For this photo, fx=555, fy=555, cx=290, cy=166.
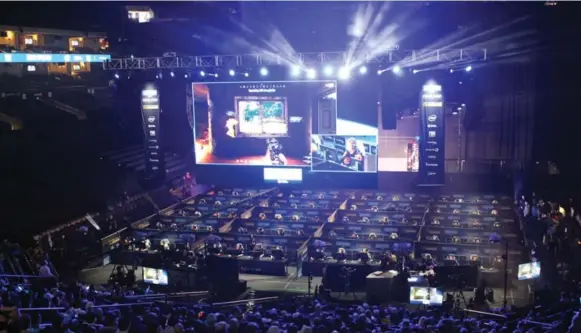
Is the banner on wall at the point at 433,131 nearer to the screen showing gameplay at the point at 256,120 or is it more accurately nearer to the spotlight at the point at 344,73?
the spotlight at the point at 344,73

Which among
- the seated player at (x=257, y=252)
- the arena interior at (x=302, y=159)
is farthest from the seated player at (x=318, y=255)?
the seated player at (x=257, y=252)

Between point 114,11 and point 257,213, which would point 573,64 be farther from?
point 114,11

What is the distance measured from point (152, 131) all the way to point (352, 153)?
26.7 ft

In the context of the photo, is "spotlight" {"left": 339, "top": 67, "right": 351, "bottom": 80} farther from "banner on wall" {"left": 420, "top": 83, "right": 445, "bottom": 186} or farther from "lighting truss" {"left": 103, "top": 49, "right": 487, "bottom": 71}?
"banner on wall" {"left": 420, "top": 83, "right": 445, "bottom": 186}

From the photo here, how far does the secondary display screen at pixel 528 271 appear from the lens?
46.5 ft

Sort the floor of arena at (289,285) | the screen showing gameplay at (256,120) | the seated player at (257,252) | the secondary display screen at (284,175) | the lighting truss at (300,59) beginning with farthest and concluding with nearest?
the secondary display screen at (284,175) < the screen showing gameplay at (256,120) < the lighting truss at (300,59) < the seated player at (257,252) < the floor of arena at (289,285)

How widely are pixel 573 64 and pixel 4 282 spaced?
20.4 meters

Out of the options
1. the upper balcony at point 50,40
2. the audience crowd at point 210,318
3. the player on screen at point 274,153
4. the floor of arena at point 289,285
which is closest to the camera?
the audience crowd at point 210,318

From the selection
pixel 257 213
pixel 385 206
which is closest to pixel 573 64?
pixel 385 206

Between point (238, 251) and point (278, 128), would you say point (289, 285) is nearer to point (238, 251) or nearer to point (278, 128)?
point (238, 251)

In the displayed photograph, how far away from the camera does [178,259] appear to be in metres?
16.3

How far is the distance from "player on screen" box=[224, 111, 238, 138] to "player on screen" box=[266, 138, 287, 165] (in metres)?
1.57

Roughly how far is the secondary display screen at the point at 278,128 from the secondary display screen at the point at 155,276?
9709 millimetres

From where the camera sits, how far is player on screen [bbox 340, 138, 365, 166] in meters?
22.6
